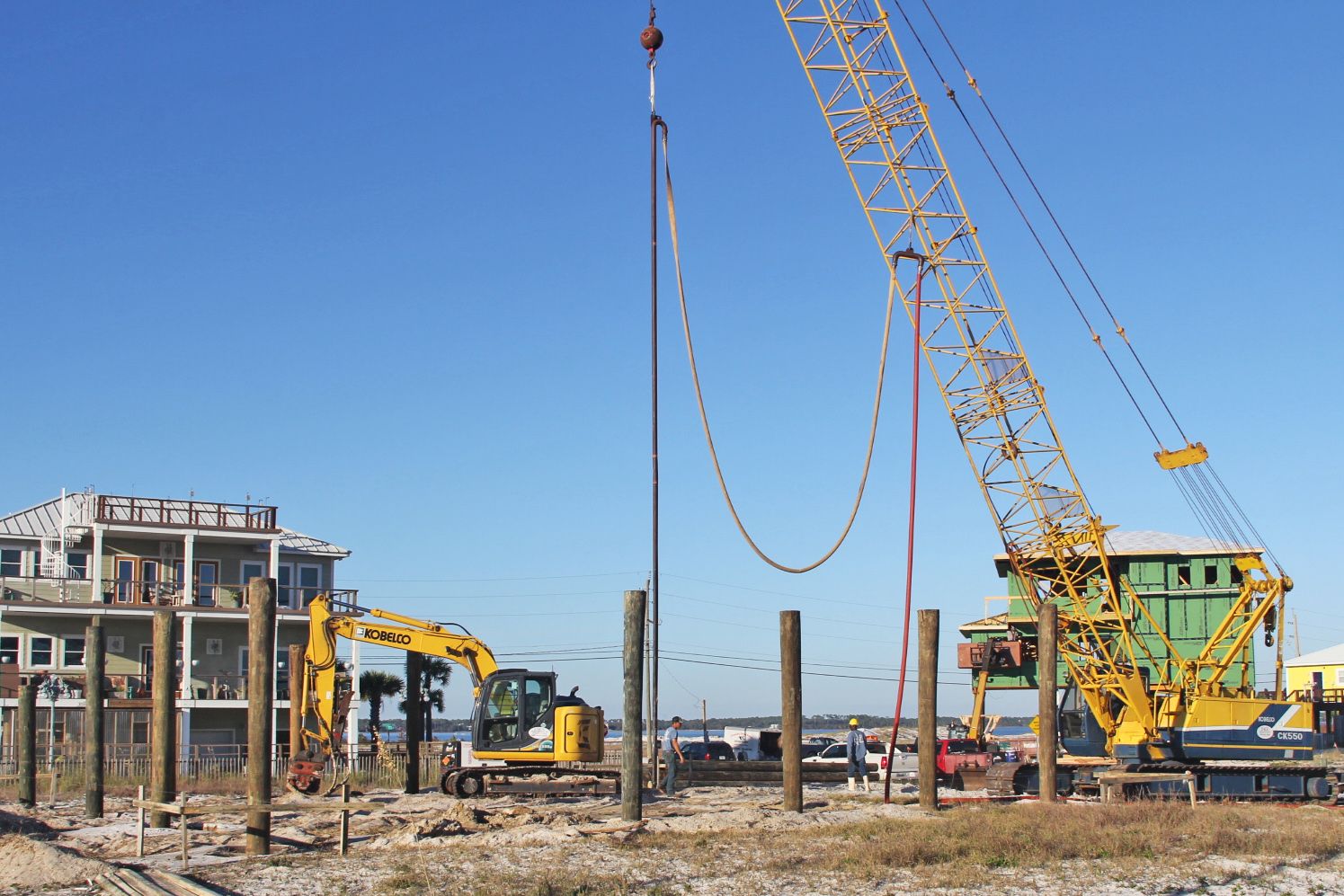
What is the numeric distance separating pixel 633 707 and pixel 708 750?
22910 millimetres

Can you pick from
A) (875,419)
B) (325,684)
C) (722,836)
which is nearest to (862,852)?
(722,836)

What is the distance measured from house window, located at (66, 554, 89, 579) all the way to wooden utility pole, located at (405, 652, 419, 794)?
77.9ft

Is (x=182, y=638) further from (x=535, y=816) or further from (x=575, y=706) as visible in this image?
(x=535, y=816)

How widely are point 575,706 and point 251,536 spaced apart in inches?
998

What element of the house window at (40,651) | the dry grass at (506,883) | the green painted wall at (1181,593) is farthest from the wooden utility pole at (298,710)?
the green painted wall at (1181,593)

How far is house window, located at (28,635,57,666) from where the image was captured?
47.6m

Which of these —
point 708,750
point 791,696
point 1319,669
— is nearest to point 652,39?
point 791,696

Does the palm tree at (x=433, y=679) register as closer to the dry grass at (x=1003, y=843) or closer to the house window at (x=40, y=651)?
the house window at (x=40, y=651)

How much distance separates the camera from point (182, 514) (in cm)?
4984

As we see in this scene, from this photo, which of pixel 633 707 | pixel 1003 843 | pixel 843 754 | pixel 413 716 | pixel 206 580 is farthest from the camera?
pixel 206 580

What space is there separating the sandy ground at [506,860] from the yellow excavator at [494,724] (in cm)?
237

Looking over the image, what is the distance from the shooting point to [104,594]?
48.4m

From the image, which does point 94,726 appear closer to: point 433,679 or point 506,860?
point 506,860

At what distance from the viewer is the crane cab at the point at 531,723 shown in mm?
27906
